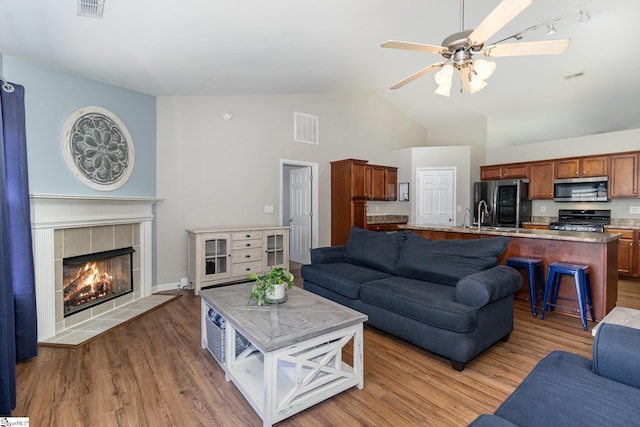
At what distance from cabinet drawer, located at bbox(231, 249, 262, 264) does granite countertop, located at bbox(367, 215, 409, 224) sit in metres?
2.72

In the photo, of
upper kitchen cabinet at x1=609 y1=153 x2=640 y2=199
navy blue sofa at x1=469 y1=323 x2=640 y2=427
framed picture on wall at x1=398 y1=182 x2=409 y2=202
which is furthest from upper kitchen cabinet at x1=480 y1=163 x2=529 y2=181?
navy blue sofa at x1=469 y1=323 x2=640 y2=427

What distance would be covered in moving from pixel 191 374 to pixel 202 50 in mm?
3029

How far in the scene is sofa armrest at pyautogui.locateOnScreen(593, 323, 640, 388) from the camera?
4.04 feet

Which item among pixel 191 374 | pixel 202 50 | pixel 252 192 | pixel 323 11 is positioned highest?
pixel 323 11

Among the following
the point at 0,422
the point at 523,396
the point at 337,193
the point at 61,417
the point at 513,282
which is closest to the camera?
the point at 523,396

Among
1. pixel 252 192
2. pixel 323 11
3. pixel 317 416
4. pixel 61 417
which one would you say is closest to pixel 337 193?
pixel 252 192

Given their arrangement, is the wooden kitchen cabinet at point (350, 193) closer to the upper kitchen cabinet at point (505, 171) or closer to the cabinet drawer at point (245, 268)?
the cabinet drawer at point (245, 268)

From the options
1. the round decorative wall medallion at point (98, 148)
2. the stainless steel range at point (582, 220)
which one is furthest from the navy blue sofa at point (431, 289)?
the stainless steel range at point (582, 220)

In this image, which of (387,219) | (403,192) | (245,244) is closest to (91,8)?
(245,244)

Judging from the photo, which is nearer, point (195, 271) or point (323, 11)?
point (323, 11)

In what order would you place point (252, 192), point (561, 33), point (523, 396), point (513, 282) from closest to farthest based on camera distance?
point (523, 396), point (513, 282), point (561, 33), point (252, 192)

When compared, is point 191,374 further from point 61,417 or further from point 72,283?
point 72,283

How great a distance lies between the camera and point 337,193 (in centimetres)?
596

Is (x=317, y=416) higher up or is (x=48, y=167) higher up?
(x=48, y=167)
